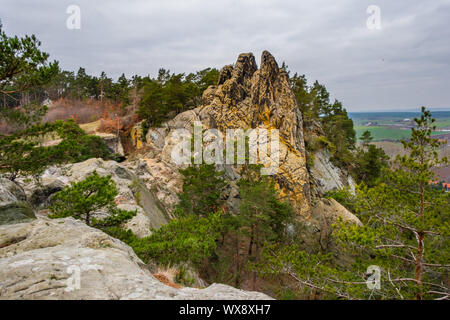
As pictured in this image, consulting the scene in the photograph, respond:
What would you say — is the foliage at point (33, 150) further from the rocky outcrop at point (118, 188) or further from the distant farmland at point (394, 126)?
the distant farmland at point (394, 126)

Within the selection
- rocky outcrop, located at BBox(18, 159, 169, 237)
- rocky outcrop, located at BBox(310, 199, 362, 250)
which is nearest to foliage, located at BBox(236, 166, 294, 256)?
rocky outcrop, located at BBox(18, 159, 169, 237)

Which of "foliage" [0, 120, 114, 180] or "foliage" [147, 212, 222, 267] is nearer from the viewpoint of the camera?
"foliage" [0, 120, 114, 180]

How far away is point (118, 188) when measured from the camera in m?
13.4

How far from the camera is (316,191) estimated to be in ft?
94.3

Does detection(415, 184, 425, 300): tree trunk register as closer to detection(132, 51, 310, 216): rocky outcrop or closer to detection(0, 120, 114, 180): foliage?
detection(0, 120, 114, 180): foliage

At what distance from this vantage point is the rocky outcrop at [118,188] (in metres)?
13.3

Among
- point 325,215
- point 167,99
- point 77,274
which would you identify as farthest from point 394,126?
point 77,274

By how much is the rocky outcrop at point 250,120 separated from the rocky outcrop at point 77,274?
1915cm

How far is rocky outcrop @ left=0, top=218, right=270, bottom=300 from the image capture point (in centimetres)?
345

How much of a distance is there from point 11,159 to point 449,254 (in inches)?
556

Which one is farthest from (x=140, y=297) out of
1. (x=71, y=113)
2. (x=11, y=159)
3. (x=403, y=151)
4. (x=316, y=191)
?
(x=71, y=113)

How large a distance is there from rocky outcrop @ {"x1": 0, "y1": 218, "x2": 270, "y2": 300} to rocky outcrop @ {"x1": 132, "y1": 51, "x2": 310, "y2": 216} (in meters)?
19.2

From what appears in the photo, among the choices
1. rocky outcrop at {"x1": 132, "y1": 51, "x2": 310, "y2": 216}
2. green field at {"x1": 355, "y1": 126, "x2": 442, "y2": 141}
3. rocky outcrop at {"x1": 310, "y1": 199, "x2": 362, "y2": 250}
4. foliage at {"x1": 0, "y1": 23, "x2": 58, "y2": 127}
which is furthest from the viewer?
rocky outcrop at {"x1": 132, "y1": 51, "x2": 310, "y2": 216}

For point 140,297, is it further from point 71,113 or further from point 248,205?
point 71,113
